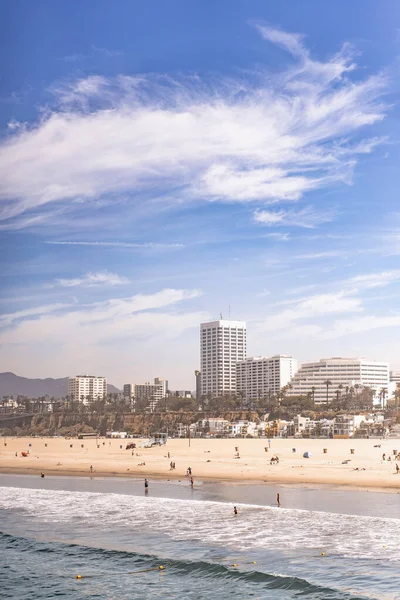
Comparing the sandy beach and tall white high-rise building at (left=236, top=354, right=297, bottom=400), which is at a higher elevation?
tall white high-rise building at (left=236, top=354, right=297, bottom=400)

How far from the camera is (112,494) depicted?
28.5m

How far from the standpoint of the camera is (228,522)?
2109 cm

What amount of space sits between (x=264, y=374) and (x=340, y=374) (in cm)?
2882

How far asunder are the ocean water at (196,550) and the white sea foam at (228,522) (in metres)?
0.03

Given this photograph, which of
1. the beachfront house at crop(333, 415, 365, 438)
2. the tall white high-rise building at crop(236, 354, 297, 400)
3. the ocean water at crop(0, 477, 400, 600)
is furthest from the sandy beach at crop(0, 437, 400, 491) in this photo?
the tall white high-rise building at crop(236, 354, 297, 400)

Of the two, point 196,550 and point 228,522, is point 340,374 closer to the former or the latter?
point 228,522

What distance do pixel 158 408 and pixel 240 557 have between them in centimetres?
11314

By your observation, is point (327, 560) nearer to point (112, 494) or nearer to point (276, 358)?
point (112, 494)

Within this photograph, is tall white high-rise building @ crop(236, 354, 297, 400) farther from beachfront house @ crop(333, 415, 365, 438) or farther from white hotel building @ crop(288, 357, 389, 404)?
beachfront house @ crop(333, 415, 365, 438)

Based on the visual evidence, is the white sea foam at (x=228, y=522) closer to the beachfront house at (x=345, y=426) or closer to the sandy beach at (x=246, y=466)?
the sandy beach at (x=246, y=466)

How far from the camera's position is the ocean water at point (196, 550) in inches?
547

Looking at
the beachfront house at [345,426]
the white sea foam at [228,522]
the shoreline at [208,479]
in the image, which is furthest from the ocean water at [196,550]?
the beachfront house at [345,426]

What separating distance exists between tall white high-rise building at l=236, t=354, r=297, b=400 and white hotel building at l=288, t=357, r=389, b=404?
10065 millimetres

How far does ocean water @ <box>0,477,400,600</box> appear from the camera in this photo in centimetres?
1390
